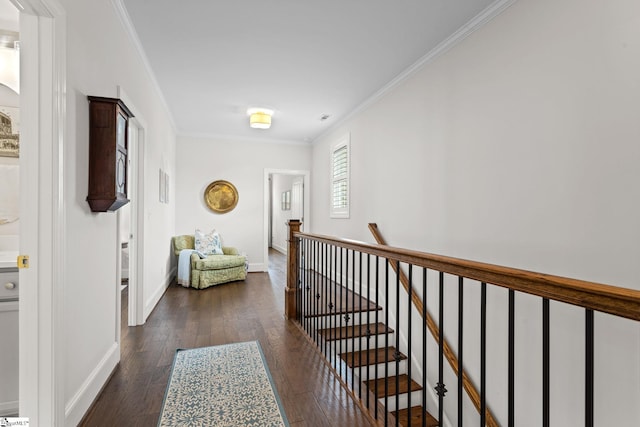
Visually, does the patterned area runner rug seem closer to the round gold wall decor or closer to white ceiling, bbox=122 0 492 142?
white ceiling, bbox=122 0 492 142

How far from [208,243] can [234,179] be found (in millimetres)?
1349

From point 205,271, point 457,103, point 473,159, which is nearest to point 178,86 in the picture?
point 205,271

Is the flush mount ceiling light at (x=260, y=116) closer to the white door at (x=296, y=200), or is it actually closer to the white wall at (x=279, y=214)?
the white door at (x=296, y=200)

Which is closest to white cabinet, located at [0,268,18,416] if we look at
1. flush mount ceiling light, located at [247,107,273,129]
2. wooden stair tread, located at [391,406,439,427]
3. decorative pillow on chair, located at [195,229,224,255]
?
wooden stair tread, located at [391,406,439,427]

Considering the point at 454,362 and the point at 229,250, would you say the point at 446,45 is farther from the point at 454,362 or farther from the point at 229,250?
the point at 229,250

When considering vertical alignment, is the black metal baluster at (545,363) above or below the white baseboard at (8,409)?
above

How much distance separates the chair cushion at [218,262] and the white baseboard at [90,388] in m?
2.34

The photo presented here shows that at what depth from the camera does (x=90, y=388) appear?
1.83 meters

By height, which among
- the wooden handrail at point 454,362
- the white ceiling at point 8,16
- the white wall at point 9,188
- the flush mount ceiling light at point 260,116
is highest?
the flush mount ceiling light at point 260,116

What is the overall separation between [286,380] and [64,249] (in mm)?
1511

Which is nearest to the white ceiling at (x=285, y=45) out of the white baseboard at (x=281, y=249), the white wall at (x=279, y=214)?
the white wall at (x=279, y=214)

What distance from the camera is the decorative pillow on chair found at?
5.16m

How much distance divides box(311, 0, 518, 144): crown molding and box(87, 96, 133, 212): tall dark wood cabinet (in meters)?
2.54

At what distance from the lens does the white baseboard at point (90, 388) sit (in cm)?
160
